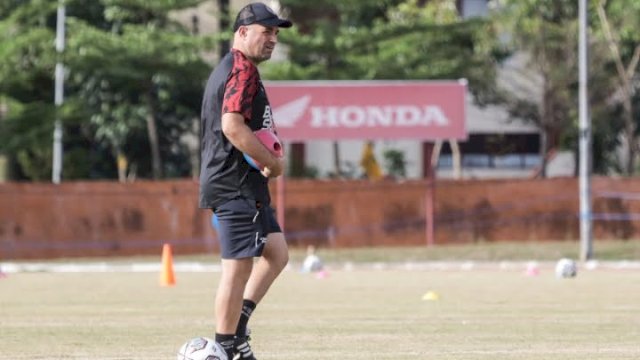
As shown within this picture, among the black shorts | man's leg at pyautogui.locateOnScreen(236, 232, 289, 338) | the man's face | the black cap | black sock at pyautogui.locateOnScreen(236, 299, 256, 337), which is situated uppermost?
the black cap

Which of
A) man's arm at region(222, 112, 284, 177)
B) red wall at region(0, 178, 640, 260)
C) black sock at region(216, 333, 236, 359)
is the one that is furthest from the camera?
red wall at region(0, 178, 640, 260)

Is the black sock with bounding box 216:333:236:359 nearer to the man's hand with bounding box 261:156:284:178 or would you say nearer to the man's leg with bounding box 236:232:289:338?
the man's leg with bounding box 236:232:289:338

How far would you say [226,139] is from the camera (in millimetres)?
10008

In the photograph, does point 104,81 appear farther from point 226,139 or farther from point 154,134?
point 226,139

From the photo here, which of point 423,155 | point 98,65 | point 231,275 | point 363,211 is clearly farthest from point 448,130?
point 231,275

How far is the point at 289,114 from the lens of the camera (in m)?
36.9

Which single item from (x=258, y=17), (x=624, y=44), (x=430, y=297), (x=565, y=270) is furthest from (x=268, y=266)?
(x=624, y=44)

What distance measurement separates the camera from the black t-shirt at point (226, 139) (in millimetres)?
9938

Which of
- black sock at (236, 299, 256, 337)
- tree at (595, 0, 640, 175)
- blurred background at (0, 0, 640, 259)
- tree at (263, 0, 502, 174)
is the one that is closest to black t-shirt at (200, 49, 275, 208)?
black sock at (236, 299, 256, 337)

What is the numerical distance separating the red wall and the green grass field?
13.8 meters

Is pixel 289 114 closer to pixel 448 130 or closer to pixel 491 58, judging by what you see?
pixel 448 130

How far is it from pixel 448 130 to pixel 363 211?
135 inches

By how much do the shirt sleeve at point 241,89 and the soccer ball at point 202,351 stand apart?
143 cm

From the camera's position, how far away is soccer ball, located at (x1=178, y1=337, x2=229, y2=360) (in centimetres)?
994
